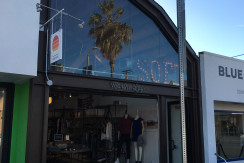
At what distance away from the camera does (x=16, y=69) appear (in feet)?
17.8

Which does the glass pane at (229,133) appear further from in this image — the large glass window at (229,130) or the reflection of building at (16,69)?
the reflection of building at (16,69)

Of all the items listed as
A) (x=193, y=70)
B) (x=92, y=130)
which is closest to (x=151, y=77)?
(x=193, y=70)

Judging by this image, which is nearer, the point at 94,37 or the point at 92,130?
the point at 94,37

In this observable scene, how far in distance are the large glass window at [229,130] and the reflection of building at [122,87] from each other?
67.9 inches

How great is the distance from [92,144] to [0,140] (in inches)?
228

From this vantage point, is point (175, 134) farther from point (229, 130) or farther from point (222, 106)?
point (229, 130)

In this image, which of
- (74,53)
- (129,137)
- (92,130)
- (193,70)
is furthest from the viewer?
(92,130)

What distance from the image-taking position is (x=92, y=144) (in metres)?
11.6

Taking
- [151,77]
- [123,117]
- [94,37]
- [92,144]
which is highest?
[94,37]

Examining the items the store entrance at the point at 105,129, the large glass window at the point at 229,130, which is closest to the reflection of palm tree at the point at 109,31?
the store entrance at the point at 105,129

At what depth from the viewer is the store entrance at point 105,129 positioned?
10266 millimetres

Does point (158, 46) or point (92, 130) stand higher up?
point (158, 46)

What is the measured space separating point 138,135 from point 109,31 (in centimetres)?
445

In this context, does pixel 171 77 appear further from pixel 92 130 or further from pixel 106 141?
pixel 92 130
